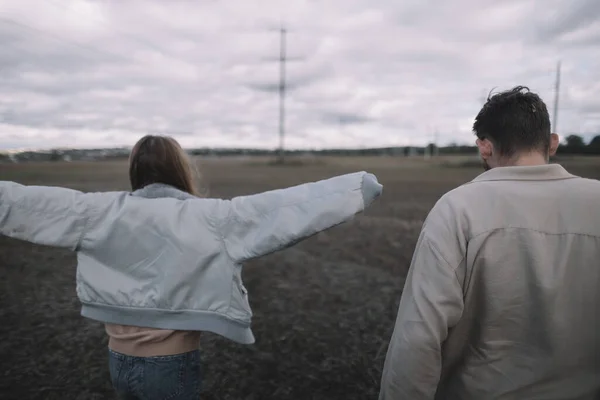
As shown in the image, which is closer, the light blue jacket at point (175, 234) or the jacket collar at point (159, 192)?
the light blue jacket at point (175, 234)

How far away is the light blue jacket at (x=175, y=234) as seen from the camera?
1483mm

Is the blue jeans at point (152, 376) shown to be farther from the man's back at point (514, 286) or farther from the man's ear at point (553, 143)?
the man's ear at point (553, 143)

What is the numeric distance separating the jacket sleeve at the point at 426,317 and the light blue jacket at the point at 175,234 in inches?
11.4

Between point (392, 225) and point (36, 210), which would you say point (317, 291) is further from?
point (392, 225)

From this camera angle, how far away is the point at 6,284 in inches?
224

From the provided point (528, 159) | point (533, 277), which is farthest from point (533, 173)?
point (533, 277)

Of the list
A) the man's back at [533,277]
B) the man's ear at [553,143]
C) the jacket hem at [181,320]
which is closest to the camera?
the man's back at [533,277]

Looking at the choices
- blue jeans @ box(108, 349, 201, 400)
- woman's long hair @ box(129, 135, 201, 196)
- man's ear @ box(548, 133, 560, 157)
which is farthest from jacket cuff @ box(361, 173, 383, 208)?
blue jeans @ box(108, 349, 201, 400)

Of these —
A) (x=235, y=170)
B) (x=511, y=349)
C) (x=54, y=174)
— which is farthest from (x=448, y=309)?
(x=235, y=170)

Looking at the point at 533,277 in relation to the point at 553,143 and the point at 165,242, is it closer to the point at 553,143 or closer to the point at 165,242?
the point at 553,143

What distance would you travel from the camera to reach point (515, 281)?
1347 millimetres

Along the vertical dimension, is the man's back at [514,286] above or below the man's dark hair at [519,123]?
below

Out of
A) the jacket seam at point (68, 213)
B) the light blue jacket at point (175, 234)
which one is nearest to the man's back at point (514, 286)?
the light blue jacket at point (175, 234)

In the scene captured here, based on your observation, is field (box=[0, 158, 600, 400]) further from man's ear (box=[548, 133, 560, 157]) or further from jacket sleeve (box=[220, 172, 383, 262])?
man's ear (box=[548, 133, 560, 157])
